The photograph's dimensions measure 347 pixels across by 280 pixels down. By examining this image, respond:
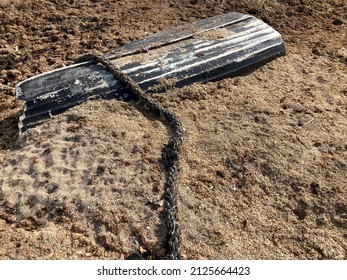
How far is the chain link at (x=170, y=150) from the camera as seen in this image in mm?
3332

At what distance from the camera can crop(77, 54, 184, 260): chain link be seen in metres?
3.33

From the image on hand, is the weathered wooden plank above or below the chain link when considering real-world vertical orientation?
above

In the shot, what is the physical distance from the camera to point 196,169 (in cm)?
395

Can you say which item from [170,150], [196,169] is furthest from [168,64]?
[196,169]

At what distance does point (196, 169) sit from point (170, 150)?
0.31m

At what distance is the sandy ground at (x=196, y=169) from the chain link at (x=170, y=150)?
75 millimetres

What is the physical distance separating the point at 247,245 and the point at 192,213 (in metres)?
0.51

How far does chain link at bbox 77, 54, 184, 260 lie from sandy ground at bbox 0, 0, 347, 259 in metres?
0.08

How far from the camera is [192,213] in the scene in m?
3.57

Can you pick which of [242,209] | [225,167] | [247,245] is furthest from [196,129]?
[247,245]

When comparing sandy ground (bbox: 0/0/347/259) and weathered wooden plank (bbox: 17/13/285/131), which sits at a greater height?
weathered wooden plank (bbox: 17/13/285/131)

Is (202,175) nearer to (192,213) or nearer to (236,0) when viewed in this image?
(192,213)

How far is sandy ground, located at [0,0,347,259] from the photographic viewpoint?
3385 millimetres

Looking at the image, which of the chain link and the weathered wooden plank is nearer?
the chain link
